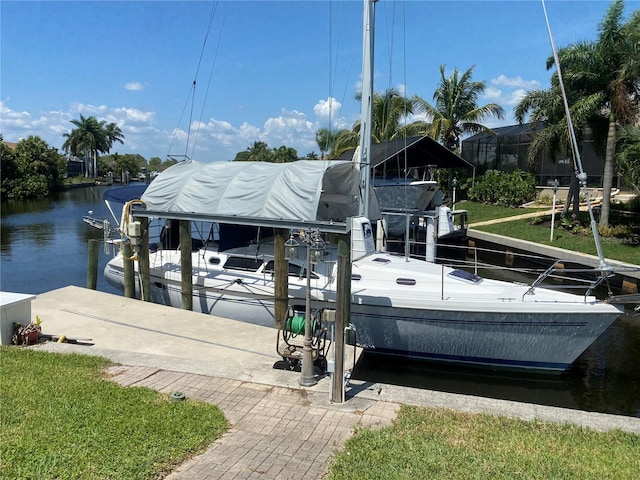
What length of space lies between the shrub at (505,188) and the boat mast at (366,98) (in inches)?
923

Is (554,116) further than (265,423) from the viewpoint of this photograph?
Yes

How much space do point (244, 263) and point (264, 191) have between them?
214 cm

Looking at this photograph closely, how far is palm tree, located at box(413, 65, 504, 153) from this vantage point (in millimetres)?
35375

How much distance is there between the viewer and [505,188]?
3372cm

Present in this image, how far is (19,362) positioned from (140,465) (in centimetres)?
393

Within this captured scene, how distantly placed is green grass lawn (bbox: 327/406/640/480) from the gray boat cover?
609 centimetres

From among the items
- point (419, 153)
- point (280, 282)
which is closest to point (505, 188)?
point (419, 153)

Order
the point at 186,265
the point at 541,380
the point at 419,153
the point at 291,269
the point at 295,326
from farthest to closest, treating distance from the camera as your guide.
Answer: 1. the point at 419,153
2. the point at 186,265
3. the point at 291,269
4. the point at 541,380
5. the point at 295,326

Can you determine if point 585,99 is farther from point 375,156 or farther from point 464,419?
point 464,419

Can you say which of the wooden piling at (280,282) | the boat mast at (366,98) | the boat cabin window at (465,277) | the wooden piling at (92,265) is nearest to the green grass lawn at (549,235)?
the boat cabin window at (465,277)

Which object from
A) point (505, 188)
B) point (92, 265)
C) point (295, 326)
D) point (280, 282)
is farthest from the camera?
point (505, 188)

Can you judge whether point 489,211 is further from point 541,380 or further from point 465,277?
point 541,380

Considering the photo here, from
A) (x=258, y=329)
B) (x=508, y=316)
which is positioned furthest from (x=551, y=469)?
(x=258, y=329)

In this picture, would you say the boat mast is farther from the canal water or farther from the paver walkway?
the paver walkway
